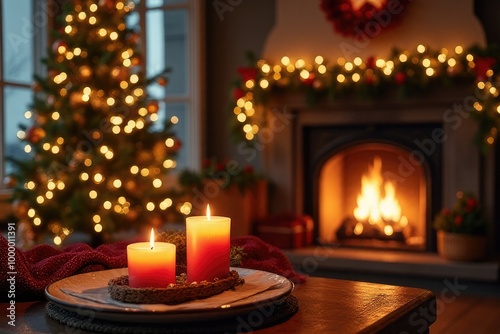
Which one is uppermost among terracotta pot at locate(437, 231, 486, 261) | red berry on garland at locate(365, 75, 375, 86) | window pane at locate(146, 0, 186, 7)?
window pane at locate(146, 0, 186, 7)

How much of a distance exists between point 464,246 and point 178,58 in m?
2.57

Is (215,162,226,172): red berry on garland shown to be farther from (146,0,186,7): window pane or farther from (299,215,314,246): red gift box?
(146,0,186,7): window pane

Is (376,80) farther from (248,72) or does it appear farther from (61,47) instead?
(61,47)

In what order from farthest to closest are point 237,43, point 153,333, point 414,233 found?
1. point 237,43
2. point 414,233
3. point 153,333

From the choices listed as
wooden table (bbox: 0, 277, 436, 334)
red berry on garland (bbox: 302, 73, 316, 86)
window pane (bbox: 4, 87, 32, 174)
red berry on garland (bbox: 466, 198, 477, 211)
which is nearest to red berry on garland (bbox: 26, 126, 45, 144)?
window pane (bbox: 4, 87, 32, 174)

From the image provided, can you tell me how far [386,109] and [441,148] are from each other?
16.8 inches

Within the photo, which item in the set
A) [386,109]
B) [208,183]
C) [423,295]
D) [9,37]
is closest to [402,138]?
[386,109]

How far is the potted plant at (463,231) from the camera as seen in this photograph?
3.79 m

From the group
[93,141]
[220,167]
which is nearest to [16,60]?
[93,141]

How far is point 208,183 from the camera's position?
177 inches

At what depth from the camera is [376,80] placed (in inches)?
163

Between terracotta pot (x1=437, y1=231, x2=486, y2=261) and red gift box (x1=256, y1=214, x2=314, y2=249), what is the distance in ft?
3.12

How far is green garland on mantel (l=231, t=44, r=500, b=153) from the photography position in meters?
3.84

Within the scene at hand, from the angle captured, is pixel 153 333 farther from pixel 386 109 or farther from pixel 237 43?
pixel 237 43
